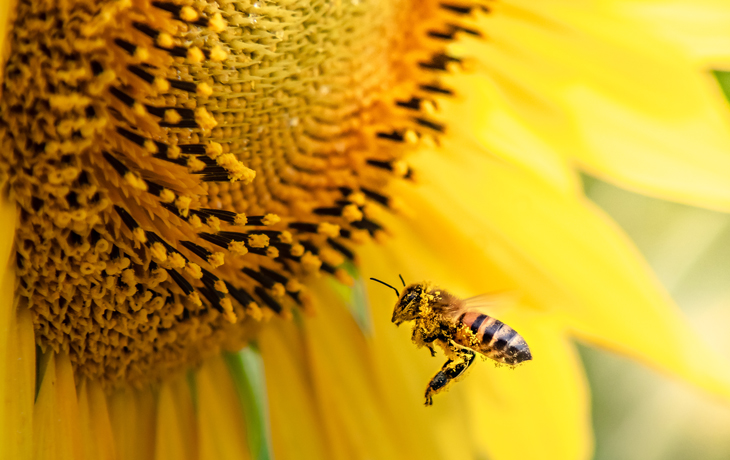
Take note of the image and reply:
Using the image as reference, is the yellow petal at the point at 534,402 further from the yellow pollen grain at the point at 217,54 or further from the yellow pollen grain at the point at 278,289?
the yellow pollen grain at the point at 217,54

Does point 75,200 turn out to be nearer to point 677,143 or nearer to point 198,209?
point 198,209

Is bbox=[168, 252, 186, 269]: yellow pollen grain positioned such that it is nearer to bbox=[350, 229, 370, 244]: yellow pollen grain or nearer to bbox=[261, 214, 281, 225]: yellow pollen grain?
bbox=[261, 214, 281, 225]: yellow pollen grain

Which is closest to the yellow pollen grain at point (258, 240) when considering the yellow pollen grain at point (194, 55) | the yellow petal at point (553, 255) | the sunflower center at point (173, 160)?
the sunflower center at point (173, 160)

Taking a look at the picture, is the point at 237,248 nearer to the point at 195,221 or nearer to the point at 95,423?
the point at 195,221

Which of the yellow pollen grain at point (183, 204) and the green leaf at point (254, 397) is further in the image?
the green leaf at point (254, 397)

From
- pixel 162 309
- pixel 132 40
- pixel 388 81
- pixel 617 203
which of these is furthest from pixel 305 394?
pixel 617 203

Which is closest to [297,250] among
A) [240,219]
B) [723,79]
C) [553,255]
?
[240,219]
